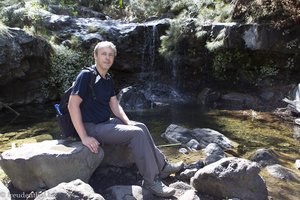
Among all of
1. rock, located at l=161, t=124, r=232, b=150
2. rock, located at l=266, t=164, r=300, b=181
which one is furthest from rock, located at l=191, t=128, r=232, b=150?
rock, located at l=266, t=164, r=300, b=181

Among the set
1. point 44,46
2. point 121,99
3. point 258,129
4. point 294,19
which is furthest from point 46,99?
point 294,19

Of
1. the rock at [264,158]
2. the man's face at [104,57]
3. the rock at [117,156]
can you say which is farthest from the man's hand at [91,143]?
the rock at [264,158]

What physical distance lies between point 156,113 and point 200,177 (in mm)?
6500

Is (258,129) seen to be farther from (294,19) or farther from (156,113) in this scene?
(294,19)

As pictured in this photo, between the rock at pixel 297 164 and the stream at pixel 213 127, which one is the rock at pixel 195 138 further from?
the rock at pixel 297 164

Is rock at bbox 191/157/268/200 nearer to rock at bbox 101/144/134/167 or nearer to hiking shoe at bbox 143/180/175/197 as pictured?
hiking shoe at bbox 143/180/175/197

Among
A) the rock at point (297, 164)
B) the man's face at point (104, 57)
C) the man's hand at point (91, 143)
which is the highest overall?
the man's face at point (104, 57)

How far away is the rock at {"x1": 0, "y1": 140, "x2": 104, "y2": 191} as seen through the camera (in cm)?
424

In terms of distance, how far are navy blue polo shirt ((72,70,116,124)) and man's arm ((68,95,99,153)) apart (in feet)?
0.28

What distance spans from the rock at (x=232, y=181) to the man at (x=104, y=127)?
49cm

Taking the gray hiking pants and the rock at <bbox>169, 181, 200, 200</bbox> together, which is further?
the rock at <bbox>169, 181, 200, 200</bbox>

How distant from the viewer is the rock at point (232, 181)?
15.0ft

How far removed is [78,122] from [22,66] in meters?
8.25

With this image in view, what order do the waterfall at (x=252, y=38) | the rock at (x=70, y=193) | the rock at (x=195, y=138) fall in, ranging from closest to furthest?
1. the rock at (x=70, y=193)
2. the rock at (x=195, y=138)
3. the waterfall at (x=252, y=38)
